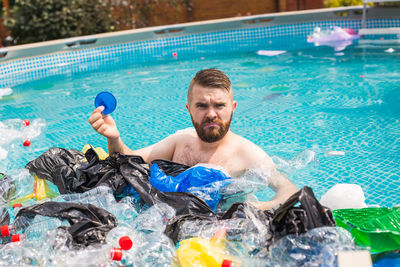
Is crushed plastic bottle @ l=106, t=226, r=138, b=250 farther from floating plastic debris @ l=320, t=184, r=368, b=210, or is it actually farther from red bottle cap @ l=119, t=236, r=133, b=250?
floating plastic debris @ l=320, t=184, r=368, b=210

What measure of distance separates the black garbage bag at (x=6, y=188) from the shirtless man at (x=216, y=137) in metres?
0.72

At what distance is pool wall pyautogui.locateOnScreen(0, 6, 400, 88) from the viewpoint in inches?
355

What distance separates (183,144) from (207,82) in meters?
0.57

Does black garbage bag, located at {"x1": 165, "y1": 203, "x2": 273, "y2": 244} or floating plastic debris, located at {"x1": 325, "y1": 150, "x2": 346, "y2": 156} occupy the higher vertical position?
black garbage bag, located at {"x1": 165, "y1": 203, "x2": 273, "y2": 244}

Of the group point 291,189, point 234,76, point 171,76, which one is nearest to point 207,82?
point 291,189

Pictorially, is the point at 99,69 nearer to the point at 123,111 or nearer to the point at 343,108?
the point at 123,111

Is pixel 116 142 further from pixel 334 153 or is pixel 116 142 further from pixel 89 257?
pixel 334 153

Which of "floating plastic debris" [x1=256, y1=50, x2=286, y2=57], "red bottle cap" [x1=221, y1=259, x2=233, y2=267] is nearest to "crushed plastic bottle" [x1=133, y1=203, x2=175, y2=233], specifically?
"red bottle cap" [x1=221, y1=259, x2=233, y2=267]

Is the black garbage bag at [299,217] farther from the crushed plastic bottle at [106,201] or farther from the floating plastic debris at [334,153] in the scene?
the floating plastic debris at [334,153]

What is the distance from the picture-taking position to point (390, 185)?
3.37 m

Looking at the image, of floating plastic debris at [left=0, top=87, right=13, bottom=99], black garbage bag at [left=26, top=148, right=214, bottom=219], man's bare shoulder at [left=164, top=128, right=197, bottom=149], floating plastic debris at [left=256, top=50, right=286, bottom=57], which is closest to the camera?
black garbage bag at [left=26, top=148, right=214, bottom=219]

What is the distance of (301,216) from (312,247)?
136 mm

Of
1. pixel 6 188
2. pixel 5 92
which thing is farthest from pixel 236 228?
pixel 5 92

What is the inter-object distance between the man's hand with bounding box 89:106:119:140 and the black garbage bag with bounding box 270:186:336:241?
138 centimetres
